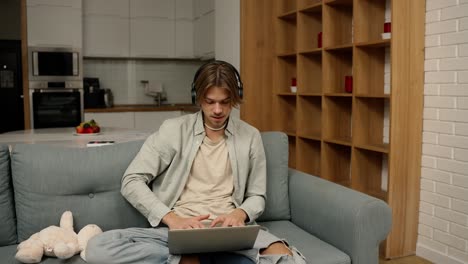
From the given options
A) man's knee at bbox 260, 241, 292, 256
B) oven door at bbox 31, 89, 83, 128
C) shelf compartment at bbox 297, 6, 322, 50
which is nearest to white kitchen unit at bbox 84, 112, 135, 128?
oven door at bbox 31, 89, 83, 128

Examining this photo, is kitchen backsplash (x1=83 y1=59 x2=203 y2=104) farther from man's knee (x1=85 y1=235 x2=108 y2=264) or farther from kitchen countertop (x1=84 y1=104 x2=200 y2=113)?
man's knee (x1=85 y1=235 x2=108 y2=264)

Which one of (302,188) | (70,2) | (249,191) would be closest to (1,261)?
(249,191)

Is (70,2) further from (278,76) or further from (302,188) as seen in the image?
(302,188)

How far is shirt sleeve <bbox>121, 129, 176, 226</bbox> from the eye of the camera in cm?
188

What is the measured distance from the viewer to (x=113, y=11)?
225 inches

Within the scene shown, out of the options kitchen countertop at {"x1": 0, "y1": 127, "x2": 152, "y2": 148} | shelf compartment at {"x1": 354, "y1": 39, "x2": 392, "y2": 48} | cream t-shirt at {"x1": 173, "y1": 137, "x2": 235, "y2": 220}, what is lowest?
cream t-shirt at {"x1": 173, "y1": 137, "x2": 235, "y2": 220}

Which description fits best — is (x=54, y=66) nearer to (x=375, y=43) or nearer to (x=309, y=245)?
(x=375, y=43)

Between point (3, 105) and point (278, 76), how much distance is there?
3782 mm

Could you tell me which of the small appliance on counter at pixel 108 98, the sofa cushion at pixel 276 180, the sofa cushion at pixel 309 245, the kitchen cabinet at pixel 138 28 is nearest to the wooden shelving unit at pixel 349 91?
the sofa cushion at pixel 276 180

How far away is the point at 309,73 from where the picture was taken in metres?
4.00

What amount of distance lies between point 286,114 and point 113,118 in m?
2.17

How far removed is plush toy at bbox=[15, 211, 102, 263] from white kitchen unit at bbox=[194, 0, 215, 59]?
3.70 meters

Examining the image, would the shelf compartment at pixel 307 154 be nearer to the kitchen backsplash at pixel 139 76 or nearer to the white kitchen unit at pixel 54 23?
the kitchen backsplash at pixel 139 76

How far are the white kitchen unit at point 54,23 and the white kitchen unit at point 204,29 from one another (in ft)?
4.38
